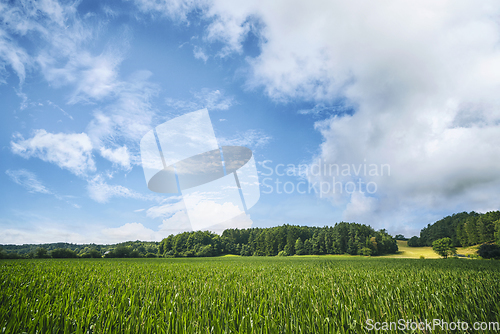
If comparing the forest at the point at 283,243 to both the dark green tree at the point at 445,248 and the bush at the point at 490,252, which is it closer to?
the dark green tree at the point at 445,248

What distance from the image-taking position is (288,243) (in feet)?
302

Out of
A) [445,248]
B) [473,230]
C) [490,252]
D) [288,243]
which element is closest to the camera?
[490,252]

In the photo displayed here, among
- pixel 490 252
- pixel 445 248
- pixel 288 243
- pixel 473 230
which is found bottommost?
pixel 445 248

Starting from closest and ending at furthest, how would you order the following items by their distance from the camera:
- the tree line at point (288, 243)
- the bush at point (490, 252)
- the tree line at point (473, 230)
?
the bush at point (490, 252) < the tree line at point (473, 230) < the tree line at point (288, 243)

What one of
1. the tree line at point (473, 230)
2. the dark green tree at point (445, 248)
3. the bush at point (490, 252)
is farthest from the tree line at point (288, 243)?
the bush at point (490, 252)

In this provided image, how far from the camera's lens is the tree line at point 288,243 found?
274 ft

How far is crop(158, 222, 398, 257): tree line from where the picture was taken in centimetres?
8344

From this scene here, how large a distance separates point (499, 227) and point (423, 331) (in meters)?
111

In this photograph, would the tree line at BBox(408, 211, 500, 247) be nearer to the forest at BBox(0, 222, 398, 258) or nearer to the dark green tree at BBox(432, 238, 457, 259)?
the dark green tree at BBox(432, 238, 457, 259)

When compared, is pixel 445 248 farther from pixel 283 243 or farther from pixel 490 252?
pixel 283 243

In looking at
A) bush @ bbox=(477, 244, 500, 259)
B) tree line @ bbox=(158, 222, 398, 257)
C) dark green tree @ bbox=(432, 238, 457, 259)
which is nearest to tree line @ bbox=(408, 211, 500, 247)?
dark green tree @ bbox=(432, 238, 457, 259)

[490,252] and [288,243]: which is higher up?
[490,252]

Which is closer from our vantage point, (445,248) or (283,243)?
(445,248)

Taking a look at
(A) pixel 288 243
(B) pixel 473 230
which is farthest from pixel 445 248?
(A) pixel 288 243
